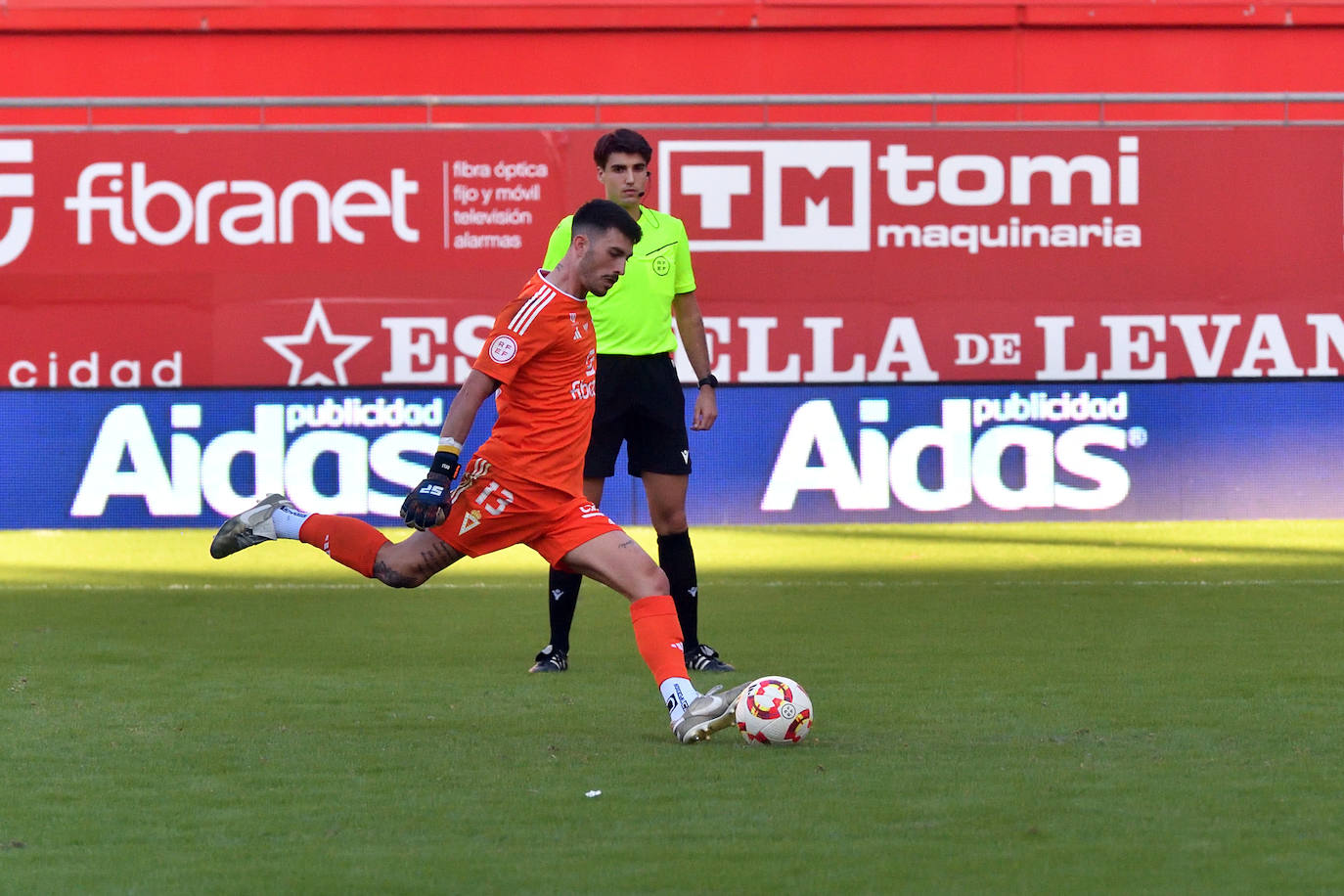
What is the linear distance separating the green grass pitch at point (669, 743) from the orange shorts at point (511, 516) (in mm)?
608

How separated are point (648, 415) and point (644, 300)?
1.53 ft

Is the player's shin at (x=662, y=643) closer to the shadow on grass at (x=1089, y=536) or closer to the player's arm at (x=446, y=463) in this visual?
the player's arm at (x=446, y=463)

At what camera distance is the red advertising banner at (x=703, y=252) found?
17016mm

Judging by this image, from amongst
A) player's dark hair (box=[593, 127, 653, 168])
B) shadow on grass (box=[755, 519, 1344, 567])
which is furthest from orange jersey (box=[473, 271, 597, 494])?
shadow on grass (box=[755, 519, 1344, 567])

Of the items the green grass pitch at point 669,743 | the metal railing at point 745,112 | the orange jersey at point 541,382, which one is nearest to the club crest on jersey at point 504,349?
the orange jersey at point 541,382

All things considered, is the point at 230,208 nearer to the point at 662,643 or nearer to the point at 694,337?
the point at 694,337

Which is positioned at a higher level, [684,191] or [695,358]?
[684,191]

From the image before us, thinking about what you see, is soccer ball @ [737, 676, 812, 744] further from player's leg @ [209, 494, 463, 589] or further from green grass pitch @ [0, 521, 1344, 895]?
player's leg @ [209, 494, 463, 589]

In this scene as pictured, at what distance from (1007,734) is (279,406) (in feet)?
30.9

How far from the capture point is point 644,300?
807 cm

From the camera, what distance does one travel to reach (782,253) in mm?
17125

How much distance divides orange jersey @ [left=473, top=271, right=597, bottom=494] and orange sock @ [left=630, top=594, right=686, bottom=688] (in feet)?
1.57

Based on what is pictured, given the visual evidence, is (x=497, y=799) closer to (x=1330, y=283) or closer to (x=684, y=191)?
(x=684, y=191)

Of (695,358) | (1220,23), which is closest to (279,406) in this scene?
(695,358)
